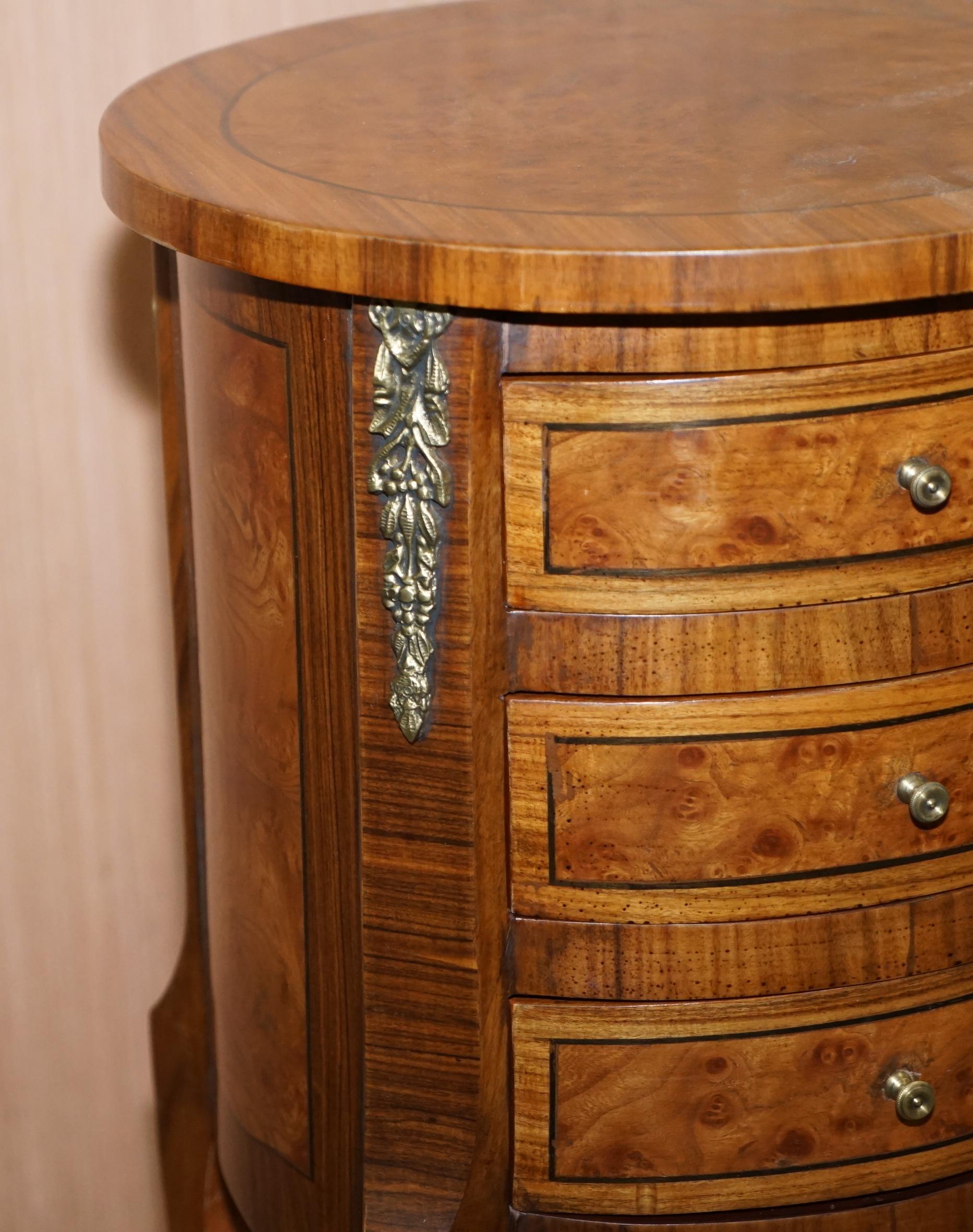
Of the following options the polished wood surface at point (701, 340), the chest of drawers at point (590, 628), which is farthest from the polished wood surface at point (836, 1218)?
the polished wood surface at point (701, 340)

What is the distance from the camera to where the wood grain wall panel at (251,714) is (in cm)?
113

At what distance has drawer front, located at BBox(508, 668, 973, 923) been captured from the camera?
107 centimetres

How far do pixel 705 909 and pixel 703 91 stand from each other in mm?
564

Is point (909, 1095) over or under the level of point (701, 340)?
under

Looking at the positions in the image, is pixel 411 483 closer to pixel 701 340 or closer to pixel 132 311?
pixel 701 340

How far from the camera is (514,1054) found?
3.75ft

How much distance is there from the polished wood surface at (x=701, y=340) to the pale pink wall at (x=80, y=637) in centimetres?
80

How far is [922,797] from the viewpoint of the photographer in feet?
3.59

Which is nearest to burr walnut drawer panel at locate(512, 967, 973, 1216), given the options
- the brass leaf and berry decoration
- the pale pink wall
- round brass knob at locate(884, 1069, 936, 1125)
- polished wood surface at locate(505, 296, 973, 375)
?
round brass knob at locate(884, 1069, 936, 1125)

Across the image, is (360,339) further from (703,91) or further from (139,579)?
(139,579)

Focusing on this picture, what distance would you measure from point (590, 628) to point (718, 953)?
→ 0.23 m

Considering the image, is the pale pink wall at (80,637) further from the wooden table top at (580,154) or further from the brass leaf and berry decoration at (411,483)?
the brass leaf and berry decoration at (411,483)

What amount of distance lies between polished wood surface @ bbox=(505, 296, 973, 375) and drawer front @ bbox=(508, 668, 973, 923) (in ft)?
0.66

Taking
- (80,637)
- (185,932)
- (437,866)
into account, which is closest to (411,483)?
(437,866)
